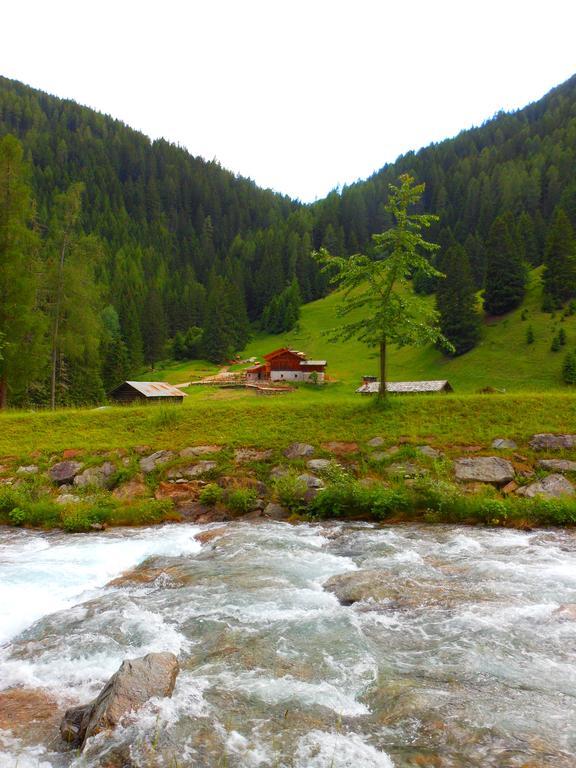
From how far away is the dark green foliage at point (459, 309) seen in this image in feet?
251

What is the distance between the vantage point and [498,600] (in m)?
8.97

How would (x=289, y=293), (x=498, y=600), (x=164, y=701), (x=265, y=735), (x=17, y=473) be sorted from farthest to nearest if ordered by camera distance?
1. (x=289, y=293)
2. (x=17, y=473)
3. (x=498, y=600)
4. (x=164, y=701)
5. (x=265, y=735)

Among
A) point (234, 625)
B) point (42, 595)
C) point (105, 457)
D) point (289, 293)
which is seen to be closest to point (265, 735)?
point (234, 625)

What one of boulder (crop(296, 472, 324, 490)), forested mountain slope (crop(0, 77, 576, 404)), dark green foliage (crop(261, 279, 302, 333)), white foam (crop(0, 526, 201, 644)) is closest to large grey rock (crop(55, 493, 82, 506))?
white foam (crop(0, 526, 201, 644))

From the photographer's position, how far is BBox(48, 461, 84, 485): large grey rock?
18.7 meters

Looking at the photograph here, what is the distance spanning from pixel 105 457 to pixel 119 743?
1554cm

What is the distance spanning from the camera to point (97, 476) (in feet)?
61.4

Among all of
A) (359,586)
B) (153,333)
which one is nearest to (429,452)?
(359,586)

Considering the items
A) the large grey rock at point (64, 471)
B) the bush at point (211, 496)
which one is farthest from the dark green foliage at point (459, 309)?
the large grey rock at point (64, 471)

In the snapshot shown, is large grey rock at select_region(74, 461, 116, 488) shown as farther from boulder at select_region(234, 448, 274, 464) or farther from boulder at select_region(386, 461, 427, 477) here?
boulder at select_region(386, 461, 427, 477)

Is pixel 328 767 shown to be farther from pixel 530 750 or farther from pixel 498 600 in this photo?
pixel 498 600

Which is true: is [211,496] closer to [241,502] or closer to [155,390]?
[241,502]

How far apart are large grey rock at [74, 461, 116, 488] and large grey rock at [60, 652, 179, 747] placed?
12972mm

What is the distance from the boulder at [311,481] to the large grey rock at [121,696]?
10.7m
